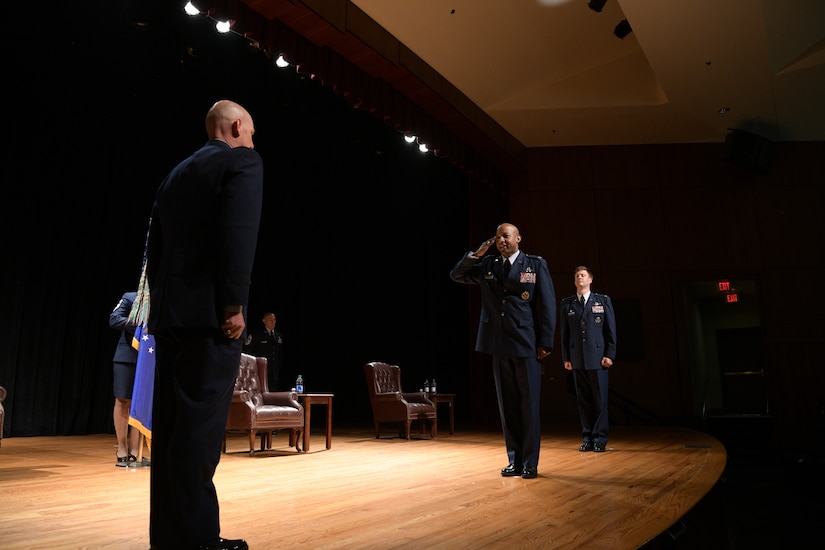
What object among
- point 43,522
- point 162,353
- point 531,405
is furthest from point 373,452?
point 162,353

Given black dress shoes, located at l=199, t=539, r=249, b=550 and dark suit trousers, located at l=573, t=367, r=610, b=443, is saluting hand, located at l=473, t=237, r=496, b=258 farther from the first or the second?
dark suit trousers, located at l=573, t=367, r=610, b=443

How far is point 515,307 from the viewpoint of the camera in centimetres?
329

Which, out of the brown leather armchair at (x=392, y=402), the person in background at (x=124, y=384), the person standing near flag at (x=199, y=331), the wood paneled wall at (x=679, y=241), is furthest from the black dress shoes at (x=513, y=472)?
the wood paneled wall at (x=679, y=241)

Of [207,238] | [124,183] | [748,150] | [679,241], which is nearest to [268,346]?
[124,183]

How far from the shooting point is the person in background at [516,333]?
326cm

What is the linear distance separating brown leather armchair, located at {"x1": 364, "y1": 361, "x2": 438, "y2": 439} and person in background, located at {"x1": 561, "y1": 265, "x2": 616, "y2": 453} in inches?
85.6

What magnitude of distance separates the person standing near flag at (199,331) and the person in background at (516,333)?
1.72 m

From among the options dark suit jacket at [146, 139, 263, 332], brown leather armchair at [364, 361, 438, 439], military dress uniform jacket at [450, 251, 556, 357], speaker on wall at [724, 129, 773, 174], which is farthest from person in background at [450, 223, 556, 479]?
speaker on wall at [724, 129, 773, 174]

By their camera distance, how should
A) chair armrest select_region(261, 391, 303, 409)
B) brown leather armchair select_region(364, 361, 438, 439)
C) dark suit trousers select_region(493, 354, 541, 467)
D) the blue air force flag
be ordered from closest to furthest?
dark suit trousers select_region(493, 354, 541, 467) → the blue air force flag → chair armrest select_region(261, 391, 303, 409) → brown leather armchair select_region(364, 361, 438, 439)

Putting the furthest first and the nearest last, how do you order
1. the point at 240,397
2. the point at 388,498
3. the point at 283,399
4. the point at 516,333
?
the point at 283,399 → the point at 240,397 → the point at 516,333 → the point at 388,498

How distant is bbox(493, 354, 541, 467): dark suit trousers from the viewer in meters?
3.25

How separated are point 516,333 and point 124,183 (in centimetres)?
608

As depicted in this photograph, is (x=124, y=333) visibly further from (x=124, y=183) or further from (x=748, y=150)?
(x=748, y=150)

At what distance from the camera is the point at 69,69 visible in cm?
653
